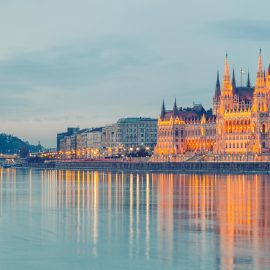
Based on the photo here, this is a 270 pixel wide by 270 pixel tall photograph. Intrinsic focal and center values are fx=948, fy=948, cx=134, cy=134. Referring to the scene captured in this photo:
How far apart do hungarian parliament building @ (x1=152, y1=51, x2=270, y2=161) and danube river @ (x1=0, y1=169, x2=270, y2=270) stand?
92.5 metres

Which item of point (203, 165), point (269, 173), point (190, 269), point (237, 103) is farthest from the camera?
point (237, 103)

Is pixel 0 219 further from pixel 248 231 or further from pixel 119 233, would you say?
pixel 248 231

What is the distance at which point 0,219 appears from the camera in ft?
188

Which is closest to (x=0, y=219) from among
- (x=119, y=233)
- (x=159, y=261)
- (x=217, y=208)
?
(x=119, y=233)

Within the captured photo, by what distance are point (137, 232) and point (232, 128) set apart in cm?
13087

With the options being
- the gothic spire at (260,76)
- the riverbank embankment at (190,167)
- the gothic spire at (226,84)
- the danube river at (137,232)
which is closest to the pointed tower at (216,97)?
the gothic spire at (226,84)

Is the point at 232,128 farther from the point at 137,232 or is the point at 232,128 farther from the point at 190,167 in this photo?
the point at 137,232

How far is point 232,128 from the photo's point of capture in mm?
178625

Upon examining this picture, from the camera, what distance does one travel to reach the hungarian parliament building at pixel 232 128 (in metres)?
170

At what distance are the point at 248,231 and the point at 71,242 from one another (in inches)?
372

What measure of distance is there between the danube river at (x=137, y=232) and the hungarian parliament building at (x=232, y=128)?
303ft

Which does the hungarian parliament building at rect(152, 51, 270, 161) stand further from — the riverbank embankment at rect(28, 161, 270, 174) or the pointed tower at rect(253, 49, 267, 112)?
the riverbank embankment at rect(28, 161, 270, 174)

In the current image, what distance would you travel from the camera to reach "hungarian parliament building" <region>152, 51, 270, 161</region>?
169500 mm

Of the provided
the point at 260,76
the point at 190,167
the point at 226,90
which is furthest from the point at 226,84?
the point at 190,167
